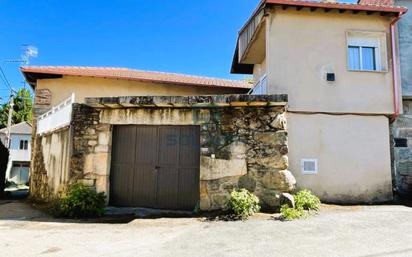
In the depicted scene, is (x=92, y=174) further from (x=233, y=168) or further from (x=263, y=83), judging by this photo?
(x=263, y=83)

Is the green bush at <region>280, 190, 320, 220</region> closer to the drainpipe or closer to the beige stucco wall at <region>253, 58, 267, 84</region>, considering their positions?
the drainpipe

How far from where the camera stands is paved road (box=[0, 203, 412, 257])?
4.64 metres

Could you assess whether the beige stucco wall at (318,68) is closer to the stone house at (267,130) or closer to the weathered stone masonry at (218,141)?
the stone house at (267,130)

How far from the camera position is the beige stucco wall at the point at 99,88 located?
12.5 m

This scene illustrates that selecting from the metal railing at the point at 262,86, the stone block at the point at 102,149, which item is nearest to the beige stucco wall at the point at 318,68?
the metal railing at the point at 262,86

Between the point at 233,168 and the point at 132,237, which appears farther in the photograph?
the point at 233,168

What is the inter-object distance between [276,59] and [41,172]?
28.2 feet

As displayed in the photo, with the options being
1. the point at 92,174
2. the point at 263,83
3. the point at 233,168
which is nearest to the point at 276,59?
the point at 263,83

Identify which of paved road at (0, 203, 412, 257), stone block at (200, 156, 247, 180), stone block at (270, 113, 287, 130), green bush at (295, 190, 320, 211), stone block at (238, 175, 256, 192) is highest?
stone block at (270, 113, 287, 130)

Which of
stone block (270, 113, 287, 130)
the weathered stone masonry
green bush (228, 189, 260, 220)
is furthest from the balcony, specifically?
stone block (270, 113, 287, 130)

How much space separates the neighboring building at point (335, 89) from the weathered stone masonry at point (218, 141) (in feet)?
5.66

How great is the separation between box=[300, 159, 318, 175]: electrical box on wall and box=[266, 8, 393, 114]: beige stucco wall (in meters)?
1.48

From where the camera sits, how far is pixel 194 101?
7.54 metres

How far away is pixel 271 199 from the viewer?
725 cm
